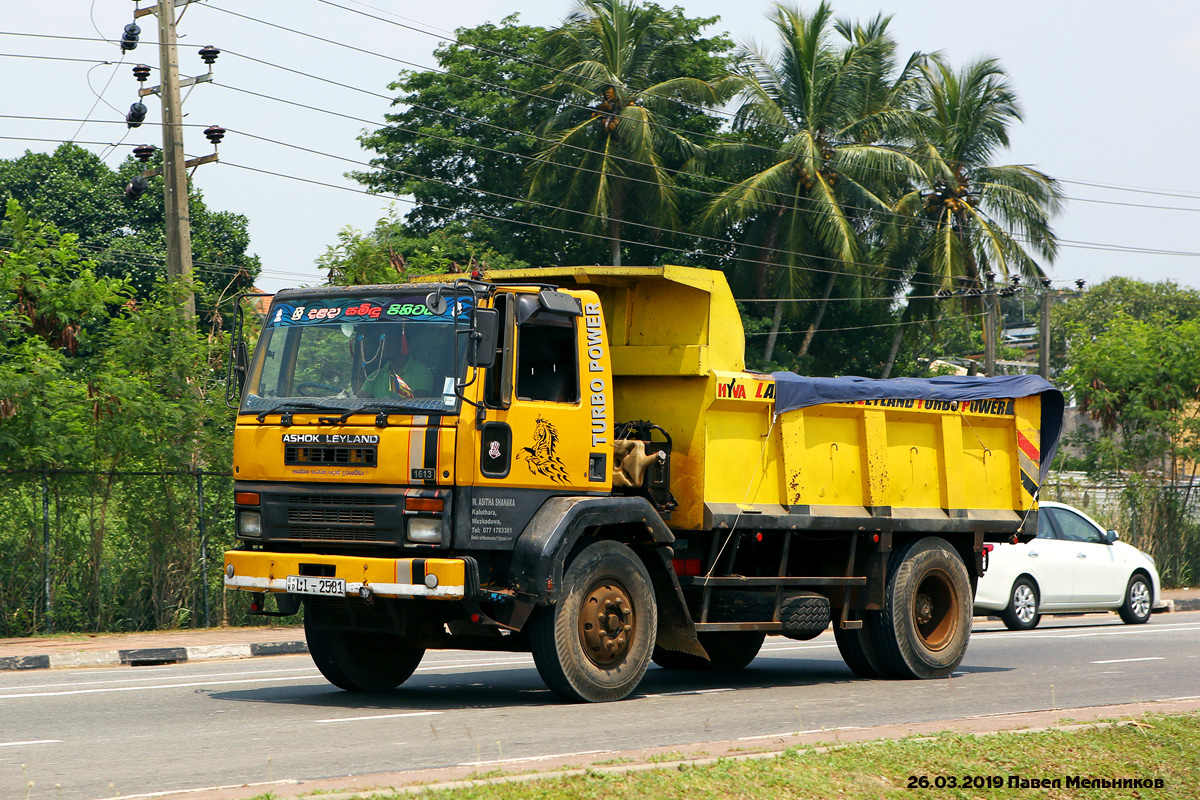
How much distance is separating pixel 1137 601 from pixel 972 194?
23.2m

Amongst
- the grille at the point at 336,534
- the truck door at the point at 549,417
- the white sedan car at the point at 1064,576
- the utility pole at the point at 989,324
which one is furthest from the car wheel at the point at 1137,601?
the utility pole at the point at 989,324

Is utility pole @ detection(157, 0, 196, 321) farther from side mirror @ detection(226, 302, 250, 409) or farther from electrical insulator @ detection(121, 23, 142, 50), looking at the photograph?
side mirror @ detection(226, 302, 250, 409)

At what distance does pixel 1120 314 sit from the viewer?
2967cm

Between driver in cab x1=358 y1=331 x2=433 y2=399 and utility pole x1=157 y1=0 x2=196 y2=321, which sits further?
utility pole x1=157 y1=0 x2=196 y2=321

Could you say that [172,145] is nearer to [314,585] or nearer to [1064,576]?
[314,585]

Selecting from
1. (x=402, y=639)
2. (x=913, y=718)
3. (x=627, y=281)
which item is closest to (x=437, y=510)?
(x=402, y=639)

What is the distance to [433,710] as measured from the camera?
31.4 feet

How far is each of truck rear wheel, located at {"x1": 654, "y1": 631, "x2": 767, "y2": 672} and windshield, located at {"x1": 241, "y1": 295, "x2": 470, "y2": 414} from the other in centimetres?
455

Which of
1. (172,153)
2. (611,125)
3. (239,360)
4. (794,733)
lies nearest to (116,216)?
(611,125)

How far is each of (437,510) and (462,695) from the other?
2.33 meters

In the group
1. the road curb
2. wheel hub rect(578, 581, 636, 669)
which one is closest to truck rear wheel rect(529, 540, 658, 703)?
wheel hub rect(578, 581, 636, 669)

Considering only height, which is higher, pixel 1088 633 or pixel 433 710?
pixel 433 710

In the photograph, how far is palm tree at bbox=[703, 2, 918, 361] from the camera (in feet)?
124

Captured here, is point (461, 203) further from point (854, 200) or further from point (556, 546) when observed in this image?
point (556, 546)
